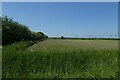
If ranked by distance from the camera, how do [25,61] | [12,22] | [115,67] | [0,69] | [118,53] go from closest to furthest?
[0,69], [115,67], [25,61], [118,53], [12,22]

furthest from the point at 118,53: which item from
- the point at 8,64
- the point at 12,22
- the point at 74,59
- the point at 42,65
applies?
the point at 12,22

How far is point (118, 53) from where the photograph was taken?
56.1 feet

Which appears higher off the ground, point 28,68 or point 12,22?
point 12,22

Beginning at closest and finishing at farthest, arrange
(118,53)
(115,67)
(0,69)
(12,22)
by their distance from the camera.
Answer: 1. (0,69)
2. (115,67)
3. (118,53)
4. (12,22)

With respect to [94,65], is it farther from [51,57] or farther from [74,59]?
[51,57]

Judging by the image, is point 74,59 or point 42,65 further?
point 74,59

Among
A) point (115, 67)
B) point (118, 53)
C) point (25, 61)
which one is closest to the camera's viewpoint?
point (115, 67)

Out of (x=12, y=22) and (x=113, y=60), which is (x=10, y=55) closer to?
(x=113, y=60)

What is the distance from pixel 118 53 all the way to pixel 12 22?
26901 mm

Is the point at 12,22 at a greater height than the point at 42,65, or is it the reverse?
the point at 12,22

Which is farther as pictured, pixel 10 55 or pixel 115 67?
pixel 10 55

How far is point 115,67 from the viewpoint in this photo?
13.4m

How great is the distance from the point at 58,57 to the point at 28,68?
8.84 ft

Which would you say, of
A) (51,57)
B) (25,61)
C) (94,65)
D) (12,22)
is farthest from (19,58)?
(12,22)
